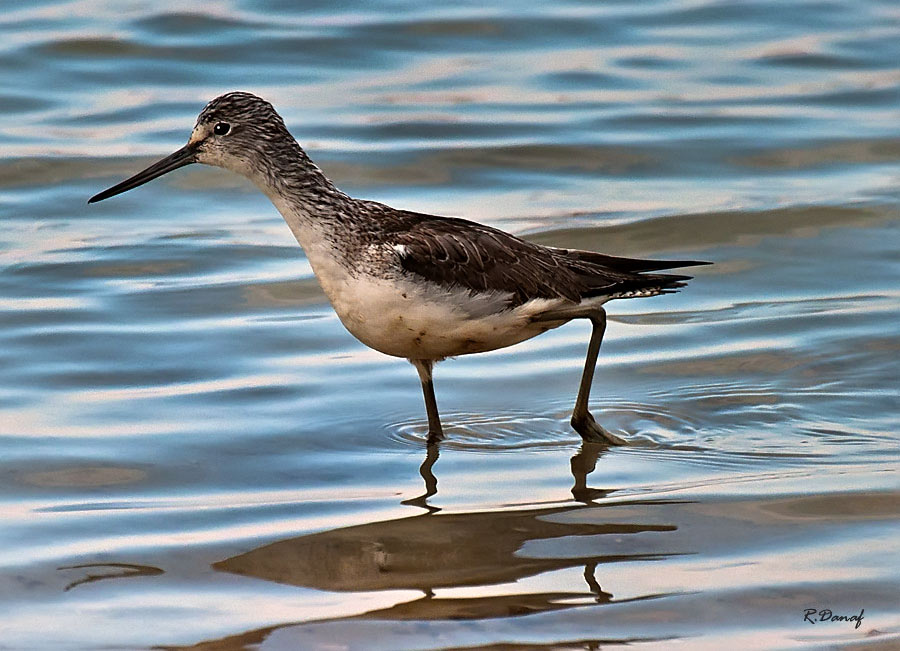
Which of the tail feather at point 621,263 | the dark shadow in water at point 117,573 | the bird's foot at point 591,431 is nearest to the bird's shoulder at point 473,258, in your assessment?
the tail feather at point 621,263

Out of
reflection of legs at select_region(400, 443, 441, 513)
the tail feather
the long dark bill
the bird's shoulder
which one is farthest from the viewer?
the tail feather

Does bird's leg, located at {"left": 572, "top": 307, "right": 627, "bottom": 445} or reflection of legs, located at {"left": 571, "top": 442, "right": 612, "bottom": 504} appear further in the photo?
bird's leg, located at {"left": 572, "top": 307, "right": 627, "bottom": 445}

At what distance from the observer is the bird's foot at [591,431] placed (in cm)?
700

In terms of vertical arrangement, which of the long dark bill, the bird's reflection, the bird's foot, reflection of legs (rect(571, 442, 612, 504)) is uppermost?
the long dark bill

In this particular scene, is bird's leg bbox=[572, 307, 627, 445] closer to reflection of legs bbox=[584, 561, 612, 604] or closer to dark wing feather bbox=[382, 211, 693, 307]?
dark wing feather bbox=[382, 211, 693, 307]

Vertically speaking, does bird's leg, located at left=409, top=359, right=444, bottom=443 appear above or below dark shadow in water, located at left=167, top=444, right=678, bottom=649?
above

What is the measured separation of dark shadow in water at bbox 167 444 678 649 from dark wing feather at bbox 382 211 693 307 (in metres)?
1.14

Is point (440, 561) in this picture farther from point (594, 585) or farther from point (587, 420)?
point (587, 420)

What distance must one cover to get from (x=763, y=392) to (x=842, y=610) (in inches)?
112

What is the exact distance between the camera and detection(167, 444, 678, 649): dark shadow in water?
5051 mm

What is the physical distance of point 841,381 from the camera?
7.84 m
